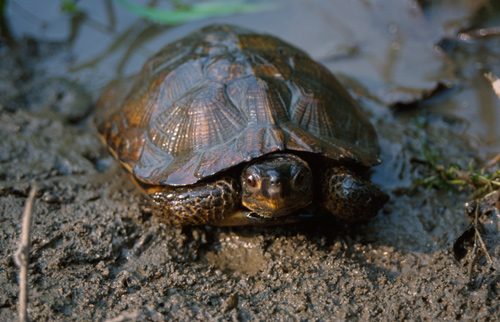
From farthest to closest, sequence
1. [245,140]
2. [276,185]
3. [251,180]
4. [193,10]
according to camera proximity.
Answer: [193,10]
[245,140]
[251,180]
[276,185]

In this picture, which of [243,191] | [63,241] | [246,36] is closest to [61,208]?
[63,241]

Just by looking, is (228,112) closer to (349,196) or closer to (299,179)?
(299,179)

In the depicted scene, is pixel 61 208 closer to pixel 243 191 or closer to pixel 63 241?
pixel 63 241

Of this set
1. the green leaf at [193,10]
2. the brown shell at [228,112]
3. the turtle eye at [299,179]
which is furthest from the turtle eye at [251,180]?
the green leaf at [193,10]

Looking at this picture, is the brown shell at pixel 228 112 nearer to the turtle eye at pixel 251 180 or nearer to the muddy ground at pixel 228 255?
the turtle eye at pixel 251 180

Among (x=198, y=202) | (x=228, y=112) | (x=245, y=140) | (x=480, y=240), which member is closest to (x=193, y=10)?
(x=228, y=112)

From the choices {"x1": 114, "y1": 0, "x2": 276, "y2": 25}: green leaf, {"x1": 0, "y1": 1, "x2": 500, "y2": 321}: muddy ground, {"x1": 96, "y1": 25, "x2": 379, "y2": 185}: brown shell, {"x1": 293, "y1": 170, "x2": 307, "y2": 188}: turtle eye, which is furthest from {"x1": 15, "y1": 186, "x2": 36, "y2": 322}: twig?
{"x1": 114, "y1": 0, "x2": 276, "y2": 25}: green leaf

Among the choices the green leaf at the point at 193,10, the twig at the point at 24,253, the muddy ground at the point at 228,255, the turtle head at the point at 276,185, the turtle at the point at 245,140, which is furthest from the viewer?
the green leaf at the point at 193,10
